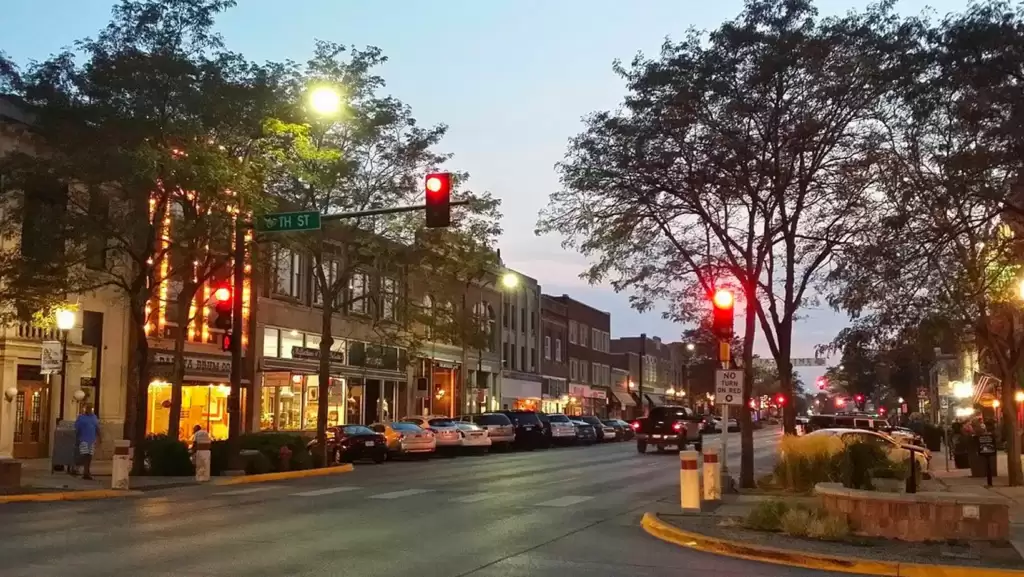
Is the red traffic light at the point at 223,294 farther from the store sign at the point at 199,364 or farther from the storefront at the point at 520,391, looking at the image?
the storefront at the point at 520,391

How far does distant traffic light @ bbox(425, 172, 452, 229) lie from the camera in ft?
60.5

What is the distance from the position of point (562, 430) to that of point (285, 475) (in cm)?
2625

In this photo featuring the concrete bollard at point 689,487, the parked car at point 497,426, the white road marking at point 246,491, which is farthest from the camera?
the parked car at point 497,426

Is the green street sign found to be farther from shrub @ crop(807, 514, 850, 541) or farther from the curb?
shrub @ crop(807, 514, 850, 541)

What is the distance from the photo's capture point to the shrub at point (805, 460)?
20.8 metres

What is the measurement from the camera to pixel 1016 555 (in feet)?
39.9

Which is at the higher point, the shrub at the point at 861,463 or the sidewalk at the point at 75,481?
the shrub at the point at 861,463

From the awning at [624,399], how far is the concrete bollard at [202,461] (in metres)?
70.1

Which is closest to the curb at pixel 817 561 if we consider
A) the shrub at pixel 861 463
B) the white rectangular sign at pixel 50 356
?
the shrub at pixel 861 463

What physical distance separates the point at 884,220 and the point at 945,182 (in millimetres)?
1532

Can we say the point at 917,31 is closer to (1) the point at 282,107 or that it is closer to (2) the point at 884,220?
(2) the point at 884,220

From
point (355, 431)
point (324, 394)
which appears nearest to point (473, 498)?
point (324, 394)

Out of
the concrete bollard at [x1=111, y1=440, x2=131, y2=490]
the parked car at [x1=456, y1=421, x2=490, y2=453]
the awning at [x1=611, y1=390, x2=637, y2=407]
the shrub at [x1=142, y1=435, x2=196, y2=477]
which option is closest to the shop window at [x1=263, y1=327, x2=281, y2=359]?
the parked car at [x1=456, y1=421, x2=490, y2=453]

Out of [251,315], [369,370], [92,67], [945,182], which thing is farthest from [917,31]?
[369,370]
